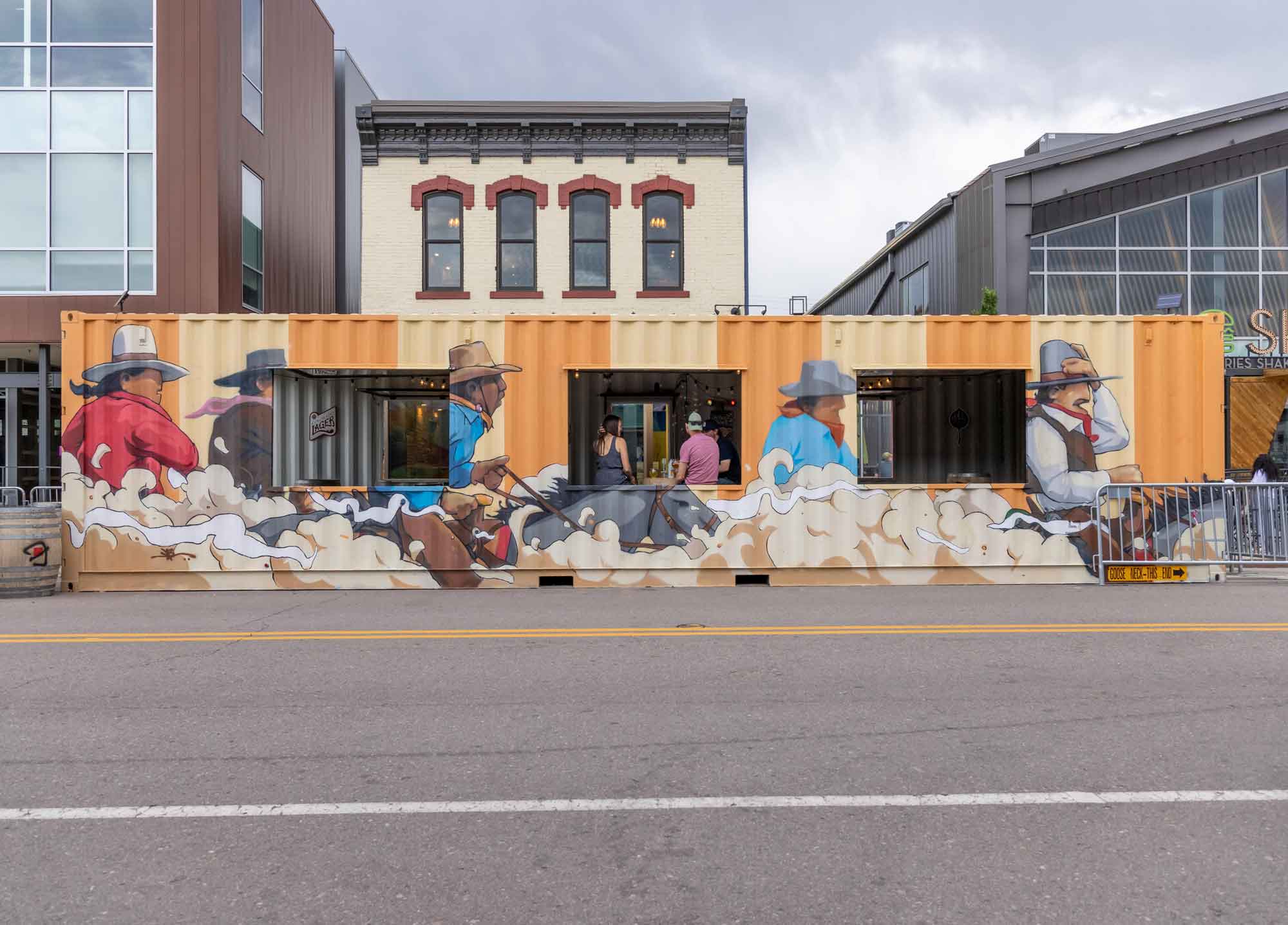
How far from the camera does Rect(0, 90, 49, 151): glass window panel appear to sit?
57.6 ft

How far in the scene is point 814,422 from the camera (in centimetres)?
1129

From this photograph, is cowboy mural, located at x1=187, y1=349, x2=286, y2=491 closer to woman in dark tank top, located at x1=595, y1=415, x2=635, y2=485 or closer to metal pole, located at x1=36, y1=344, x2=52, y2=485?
woman in dark tank top, located at x1=595, y1=415, x2=635, y2=485

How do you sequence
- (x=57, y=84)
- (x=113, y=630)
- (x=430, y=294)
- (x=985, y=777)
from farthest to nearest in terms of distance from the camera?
1. (x=430, y=294)
2. (x=57, y=84)
3. (x=113, y=630)
4. (x=985, y=777)

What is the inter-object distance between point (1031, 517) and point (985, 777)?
751 centimetres

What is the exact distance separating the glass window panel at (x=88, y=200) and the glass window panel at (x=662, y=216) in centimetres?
966

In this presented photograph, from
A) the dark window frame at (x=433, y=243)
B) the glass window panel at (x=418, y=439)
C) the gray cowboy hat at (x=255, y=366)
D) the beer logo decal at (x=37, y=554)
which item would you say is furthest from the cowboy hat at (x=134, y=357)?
the dark window frame at (x=433, y=243)

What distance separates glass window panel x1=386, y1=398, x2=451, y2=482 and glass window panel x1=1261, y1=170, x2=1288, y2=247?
18934mm

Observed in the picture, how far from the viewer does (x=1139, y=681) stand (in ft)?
20.3

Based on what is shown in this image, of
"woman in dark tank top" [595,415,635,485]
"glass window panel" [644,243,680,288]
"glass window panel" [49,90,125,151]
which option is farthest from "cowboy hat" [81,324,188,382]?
"glass window panel" [644,243,680,288]

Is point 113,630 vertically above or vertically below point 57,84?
below

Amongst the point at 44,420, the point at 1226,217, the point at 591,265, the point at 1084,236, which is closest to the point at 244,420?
the point at 44,420

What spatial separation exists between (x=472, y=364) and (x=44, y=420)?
11359 mm

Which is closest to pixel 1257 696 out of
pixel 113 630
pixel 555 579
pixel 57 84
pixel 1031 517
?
pixel 1031 517

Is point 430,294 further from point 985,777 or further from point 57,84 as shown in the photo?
point 985,777
